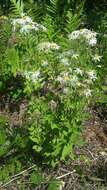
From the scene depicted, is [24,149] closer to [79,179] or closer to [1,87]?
[79,179]

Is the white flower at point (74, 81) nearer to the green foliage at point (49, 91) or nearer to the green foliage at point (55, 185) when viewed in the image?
the green foliage at point (49, 91)

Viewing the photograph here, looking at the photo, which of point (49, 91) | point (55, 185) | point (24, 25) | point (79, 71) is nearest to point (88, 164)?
point (55, 185)

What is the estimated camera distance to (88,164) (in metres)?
3.72

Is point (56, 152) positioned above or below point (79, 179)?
above

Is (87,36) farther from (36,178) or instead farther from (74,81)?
(36,178)

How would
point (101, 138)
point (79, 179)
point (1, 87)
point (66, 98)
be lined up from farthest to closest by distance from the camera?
1. point (1, 87)
2. point (101, 138)
3. point (79, 179)
4. point (66, 98)

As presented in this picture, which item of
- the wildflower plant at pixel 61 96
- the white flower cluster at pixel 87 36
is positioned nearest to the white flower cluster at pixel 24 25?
the wildflower plant at pixel 61 96

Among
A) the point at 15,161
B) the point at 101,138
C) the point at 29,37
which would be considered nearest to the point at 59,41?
the point at 29,37

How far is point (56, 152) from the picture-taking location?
343cm

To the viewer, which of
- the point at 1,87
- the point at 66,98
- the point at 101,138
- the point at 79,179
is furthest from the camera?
the point at 1,87

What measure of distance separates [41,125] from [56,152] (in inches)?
9.0

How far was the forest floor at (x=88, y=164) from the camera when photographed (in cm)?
354

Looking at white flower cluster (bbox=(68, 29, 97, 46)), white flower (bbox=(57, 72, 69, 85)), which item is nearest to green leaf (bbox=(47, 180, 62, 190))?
white flower (bbox=(57, 72, 69, 85))

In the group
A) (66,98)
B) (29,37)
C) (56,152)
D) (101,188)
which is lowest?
(101,188)
